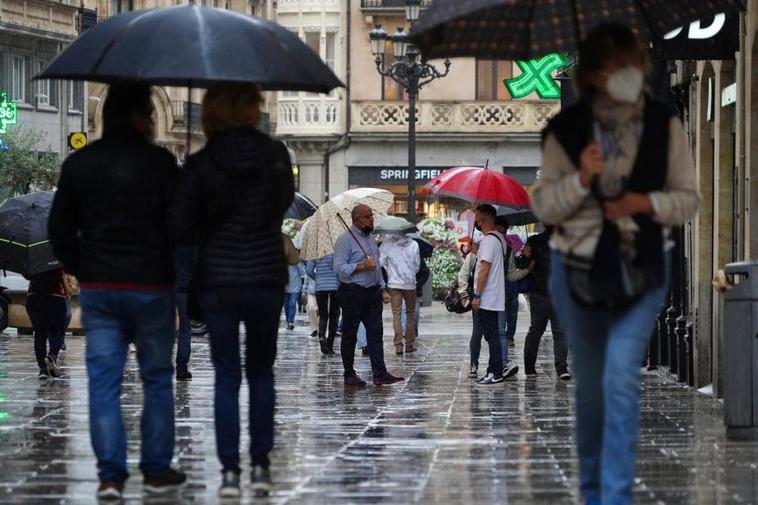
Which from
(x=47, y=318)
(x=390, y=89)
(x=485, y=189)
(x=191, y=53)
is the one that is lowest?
(x=47, y=318)

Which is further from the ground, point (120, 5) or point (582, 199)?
point (120, 5)

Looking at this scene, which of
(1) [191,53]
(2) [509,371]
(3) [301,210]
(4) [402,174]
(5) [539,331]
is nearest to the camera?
(1) [191,53]

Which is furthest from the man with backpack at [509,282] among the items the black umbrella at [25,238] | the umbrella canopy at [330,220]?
the black umbrella at [25,238]

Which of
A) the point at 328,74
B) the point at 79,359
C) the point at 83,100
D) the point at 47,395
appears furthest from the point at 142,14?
the point at 83,100

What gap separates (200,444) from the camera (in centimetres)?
1148

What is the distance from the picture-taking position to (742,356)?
39.4 ft

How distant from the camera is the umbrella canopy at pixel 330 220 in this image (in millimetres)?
24172

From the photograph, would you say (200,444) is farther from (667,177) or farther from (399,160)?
(399,160)

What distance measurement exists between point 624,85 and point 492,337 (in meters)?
11.1

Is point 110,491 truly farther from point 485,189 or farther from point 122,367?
point 485,189

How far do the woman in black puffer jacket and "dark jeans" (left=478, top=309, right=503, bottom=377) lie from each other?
9.15 meters

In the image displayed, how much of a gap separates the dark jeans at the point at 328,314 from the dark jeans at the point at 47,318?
205 inches

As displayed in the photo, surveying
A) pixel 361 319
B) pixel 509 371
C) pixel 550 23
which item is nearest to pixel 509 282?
pixel 509 371

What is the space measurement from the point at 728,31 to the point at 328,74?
21.0 feet
